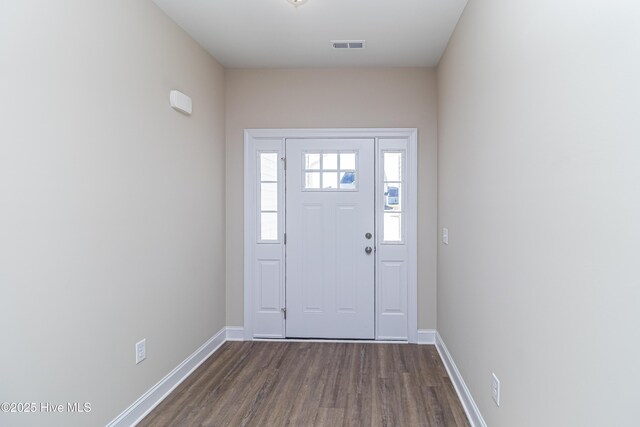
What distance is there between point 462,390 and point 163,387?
6.68 feet

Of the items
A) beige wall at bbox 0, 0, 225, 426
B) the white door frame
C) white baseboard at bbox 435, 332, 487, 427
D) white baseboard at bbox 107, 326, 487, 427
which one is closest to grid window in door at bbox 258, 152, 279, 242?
the white door frame

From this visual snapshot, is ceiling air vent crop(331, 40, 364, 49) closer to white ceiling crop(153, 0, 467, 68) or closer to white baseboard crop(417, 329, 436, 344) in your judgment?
white ceiling crop(153, 0, 467, 68)

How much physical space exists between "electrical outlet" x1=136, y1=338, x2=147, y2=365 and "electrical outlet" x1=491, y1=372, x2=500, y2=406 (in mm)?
2056

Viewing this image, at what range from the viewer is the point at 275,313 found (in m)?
4.03

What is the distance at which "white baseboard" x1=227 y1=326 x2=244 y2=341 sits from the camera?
13.2 ft

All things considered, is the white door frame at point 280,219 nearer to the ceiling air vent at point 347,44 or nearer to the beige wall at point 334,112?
the beige wall at point 334,112

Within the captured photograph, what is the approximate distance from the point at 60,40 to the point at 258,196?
7.70ft

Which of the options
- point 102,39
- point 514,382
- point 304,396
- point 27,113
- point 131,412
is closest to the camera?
point 27,113

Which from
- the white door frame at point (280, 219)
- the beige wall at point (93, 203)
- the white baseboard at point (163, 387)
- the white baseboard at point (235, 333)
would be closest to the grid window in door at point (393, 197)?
the white door frame at point (280, 219)

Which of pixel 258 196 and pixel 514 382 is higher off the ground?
pixel 258 196

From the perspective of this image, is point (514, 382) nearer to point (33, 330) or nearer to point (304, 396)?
point (304, 396)

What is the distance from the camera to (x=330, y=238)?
3986mm

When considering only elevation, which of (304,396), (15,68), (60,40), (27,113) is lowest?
(304,396)

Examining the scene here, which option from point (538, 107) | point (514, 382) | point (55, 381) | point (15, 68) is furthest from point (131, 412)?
point (538, 107)
